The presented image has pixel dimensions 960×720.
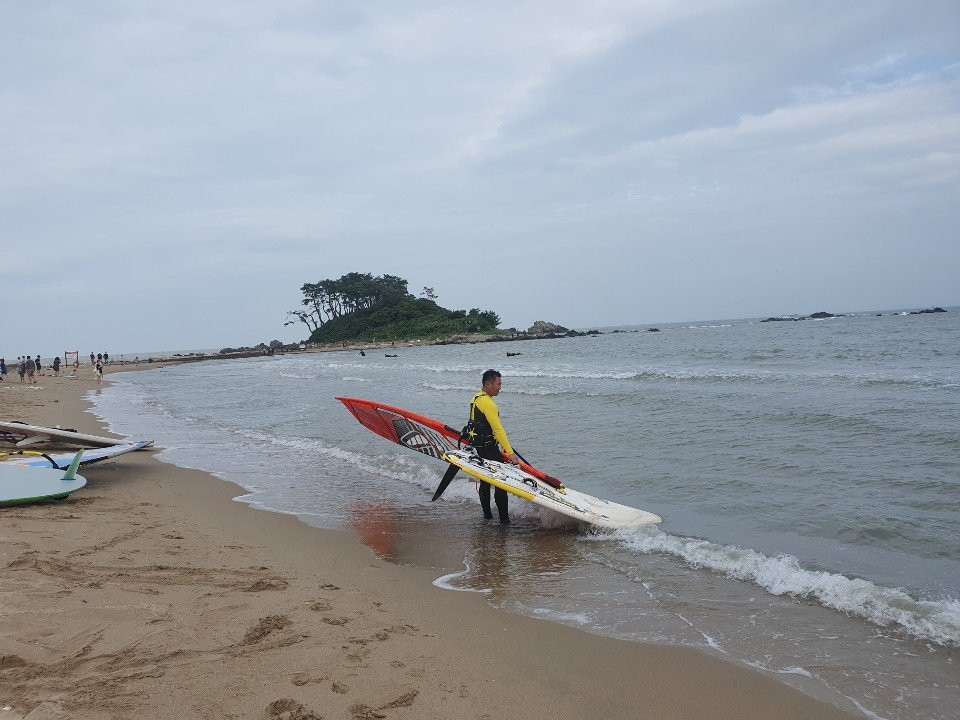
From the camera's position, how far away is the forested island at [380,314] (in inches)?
3334

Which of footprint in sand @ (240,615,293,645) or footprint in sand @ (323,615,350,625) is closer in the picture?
footprint in sand @ (240,615,293,645)

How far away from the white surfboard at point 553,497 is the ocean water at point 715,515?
0.19 meters

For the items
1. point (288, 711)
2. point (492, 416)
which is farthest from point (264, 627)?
point (492, 416)

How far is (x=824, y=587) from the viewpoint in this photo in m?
4.79

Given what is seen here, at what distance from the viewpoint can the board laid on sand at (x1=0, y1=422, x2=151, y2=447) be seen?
31.2ft

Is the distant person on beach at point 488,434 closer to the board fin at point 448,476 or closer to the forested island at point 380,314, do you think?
the board fin at point 448,476

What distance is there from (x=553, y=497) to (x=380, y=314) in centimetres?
8461

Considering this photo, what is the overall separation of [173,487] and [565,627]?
21.2 ft

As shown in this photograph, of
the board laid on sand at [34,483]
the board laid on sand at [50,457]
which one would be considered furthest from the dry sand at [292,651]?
the board laid on sand at [50,457]

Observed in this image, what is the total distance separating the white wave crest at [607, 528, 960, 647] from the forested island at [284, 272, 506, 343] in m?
76.5

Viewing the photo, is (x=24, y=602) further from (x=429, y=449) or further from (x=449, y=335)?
(x=449, y=335)

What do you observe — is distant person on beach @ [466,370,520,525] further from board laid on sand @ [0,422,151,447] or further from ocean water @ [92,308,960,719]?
board laid on sand @ [0,422,151,447]

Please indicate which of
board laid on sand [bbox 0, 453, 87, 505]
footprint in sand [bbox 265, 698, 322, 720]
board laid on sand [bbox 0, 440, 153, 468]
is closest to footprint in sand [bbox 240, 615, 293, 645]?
footprint in sand [bbox 265, 698, 322, 720]

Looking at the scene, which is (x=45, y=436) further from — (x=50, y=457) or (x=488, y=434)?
(x=488, y=434)
